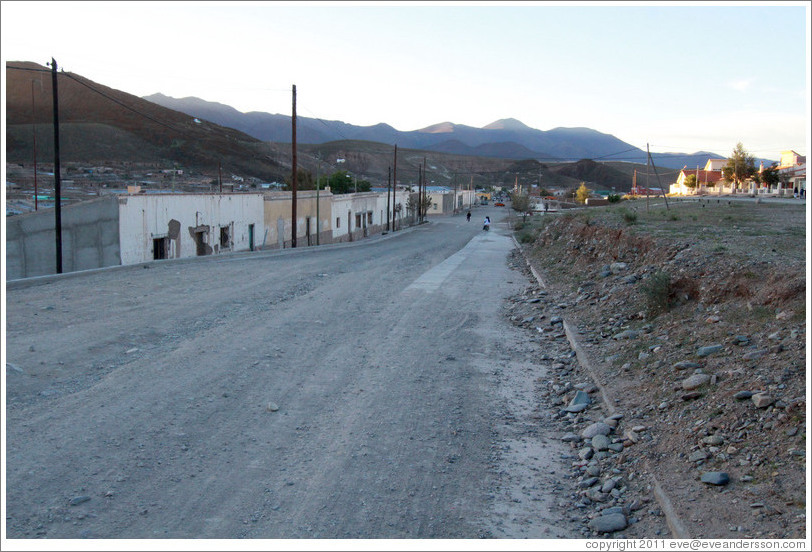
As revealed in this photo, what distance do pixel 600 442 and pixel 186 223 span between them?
26675mm

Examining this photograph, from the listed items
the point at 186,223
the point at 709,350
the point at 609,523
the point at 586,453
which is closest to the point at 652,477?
the point at 609,523

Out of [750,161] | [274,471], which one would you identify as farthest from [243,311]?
[750,161]

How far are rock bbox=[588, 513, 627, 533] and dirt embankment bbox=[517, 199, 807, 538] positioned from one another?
17.7 inches

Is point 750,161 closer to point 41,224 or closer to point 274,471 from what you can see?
point 41,224

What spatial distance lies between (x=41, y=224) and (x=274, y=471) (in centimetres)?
2218

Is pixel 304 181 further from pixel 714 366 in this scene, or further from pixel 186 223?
pixel 714 366

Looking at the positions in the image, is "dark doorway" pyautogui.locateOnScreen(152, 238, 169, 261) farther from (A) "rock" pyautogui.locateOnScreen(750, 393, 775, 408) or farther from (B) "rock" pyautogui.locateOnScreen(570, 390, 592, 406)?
(A) "rock" pyautogui.locateOnScreen(750, 393, 775, 408)

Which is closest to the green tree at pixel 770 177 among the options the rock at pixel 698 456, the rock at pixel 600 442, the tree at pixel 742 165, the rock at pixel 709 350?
the tree at pixel 742 165

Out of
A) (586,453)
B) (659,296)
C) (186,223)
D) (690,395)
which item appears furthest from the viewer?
(186,223)

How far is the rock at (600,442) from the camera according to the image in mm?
6961

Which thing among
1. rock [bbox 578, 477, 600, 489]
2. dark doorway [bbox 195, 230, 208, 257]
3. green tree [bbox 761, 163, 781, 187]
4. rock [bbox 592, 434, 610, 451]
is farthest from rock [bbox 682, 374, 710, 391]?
green tree [bbox 761, 163, 781, 187]

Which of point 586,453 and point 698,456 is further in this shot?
point 586,453

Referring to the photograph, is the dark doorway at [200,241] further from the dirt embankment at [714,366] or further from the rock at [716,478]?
the rock at [716,478]

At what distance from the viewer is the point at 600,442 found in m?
7.04
